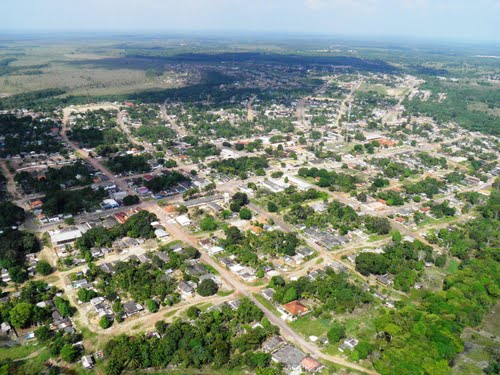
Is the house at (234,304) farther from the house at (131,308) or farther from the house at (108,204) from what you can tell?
the house at (108,204)

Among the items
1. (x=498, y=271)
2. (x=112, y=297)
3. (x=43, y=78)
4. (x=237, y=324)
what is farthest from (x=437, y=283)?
(x=43, y=78)

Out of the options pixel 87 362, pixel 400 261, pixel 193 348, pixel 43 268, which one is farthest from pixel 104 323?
pixel 400 261

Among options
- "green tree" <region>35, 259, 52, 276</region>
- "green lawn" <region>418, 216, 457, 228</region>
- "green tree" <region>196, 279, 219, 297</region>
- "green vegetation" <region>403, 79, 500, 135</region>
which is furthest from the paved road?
"green vegetation" <region>403, 79, 500, 135</region>

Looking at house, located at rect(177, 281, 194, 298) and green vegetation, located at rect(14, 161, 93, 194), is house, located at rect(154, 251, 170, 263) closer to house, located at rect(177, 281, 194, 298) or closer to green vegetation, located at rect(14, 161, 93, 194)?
house, located at rect(177, 281, 194, 298)

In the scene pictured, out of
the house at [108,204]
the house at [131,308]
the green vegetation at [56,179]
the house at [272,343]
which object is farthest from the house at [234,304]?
the green vegetation at [56,179]

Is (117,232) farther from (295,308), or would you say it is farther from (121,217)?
(295,308)
